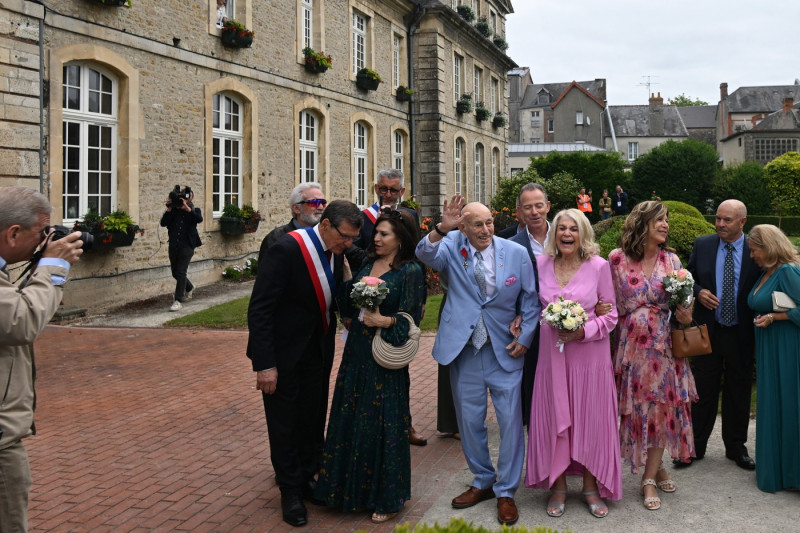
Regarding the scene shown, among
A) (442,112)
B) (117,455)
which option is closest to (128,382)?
(117,455)

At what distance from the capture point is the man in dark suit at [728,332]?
5.34m

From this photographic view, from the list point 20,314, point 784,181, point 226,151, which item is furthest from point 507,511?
point 784,181

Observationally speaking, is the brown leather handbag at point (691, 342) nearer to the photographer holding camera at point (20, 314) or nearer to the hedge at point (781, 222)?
the photographer holding camera at point (20, 314)

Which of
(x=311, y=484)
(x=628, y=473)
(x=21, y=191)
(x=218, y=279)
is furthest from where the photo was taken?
(x=218, y=279)

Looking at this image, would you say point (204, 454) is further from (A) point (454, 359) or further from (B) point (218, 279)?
(B) point (218, 279)

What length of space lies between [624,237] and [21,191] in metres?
3.68

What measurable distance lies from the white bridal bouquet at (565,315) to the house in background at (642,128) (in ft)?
219

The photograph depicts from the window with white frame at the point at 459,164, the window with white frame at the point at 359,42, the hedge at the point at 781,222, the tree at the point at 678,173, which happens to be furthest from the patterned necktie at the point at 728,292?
the tree at the point at 678,173

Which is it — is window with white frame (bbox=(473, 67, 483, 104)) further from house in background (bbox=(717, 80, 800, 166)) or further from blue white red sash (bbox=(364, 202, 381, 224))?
house in background (bbox=(717, 80, 800, 166))

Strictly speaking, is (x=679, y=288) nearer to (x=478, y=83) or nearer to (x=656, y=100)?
(x=478, y=83)

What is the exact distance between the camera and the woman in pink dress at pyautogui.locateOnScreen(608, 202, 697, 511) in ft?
15.4

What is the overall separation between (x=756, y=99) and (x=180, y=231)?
78973mm

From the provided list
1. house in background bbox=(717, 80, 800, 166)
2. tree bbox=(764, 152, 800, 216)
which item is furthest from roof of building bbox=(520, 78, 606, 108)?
tree bbox=(764, 152, 800, 216)

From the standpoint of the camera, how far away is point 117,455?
559 cm
